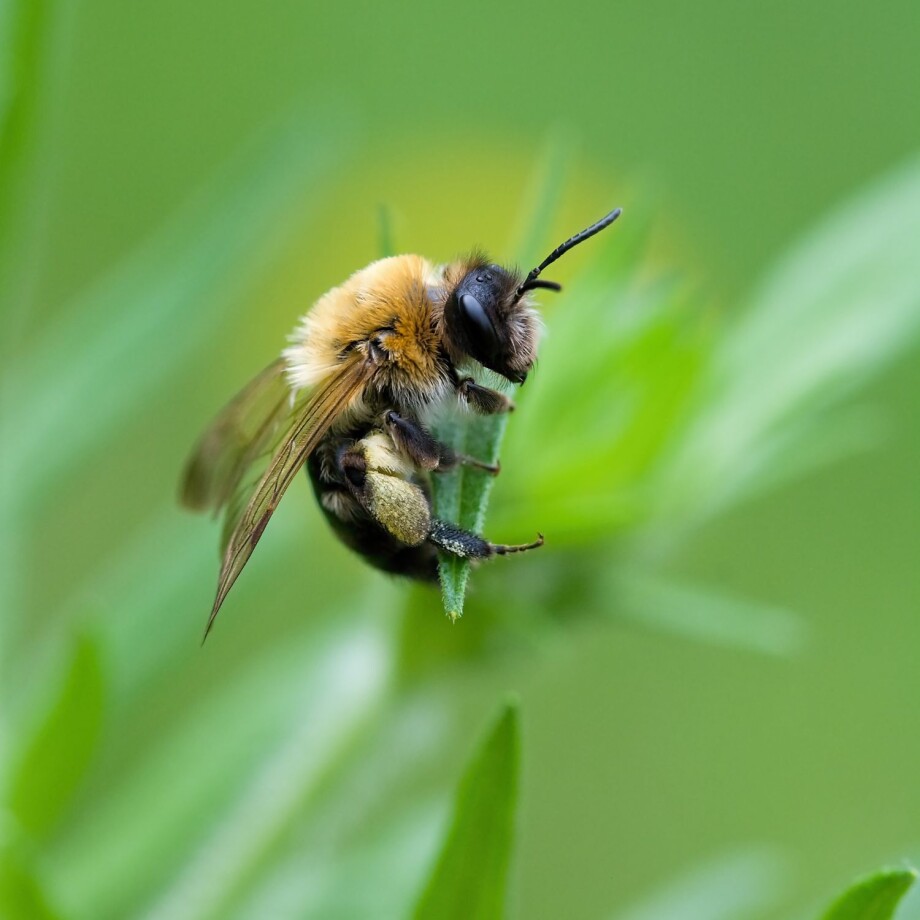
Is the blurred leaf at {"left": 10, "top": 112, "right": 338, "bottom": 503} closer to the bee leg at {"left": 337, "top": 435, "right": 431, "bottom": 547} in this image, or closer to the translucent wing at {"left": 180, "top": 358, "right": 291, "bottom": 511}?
the translucent wing at {"left": 180, "top": 358, "right": 291, "bottom": 511}

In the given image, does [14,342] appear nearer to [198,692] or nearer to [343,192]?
[198,692]

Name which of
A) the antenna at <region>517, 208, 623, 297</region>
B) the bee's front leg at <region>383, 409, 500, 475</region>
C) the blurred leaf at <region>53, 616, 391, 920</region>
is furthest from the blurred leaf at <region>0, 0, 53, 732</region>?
the antenna at <region>517, 208, 623, 297</region>

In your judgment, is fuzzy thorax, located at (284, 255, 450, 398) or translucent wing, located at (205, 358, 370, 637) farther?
fuzzy thorax, located at (284, 255, 450, 398)

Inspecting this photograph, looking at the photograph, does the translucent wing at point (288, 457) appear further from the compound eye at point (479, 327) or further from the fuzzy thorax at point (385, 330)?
the compound eye at point (479, 327)

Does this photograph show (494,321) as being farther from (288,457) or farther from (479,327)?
(288,457)

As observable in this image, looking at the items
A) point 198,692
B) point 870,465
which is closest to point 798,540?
point 870,465

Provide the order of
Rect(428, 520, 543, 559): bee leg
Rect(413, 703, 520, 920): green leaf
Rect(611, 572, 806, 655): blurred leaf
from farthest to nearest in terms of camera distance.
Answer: Rect(611, 572, 806, 655): blurred leaf
Rect(428, 520, 543, 559): bee leg
Rect(413, 703, 520, 920): green leaf
